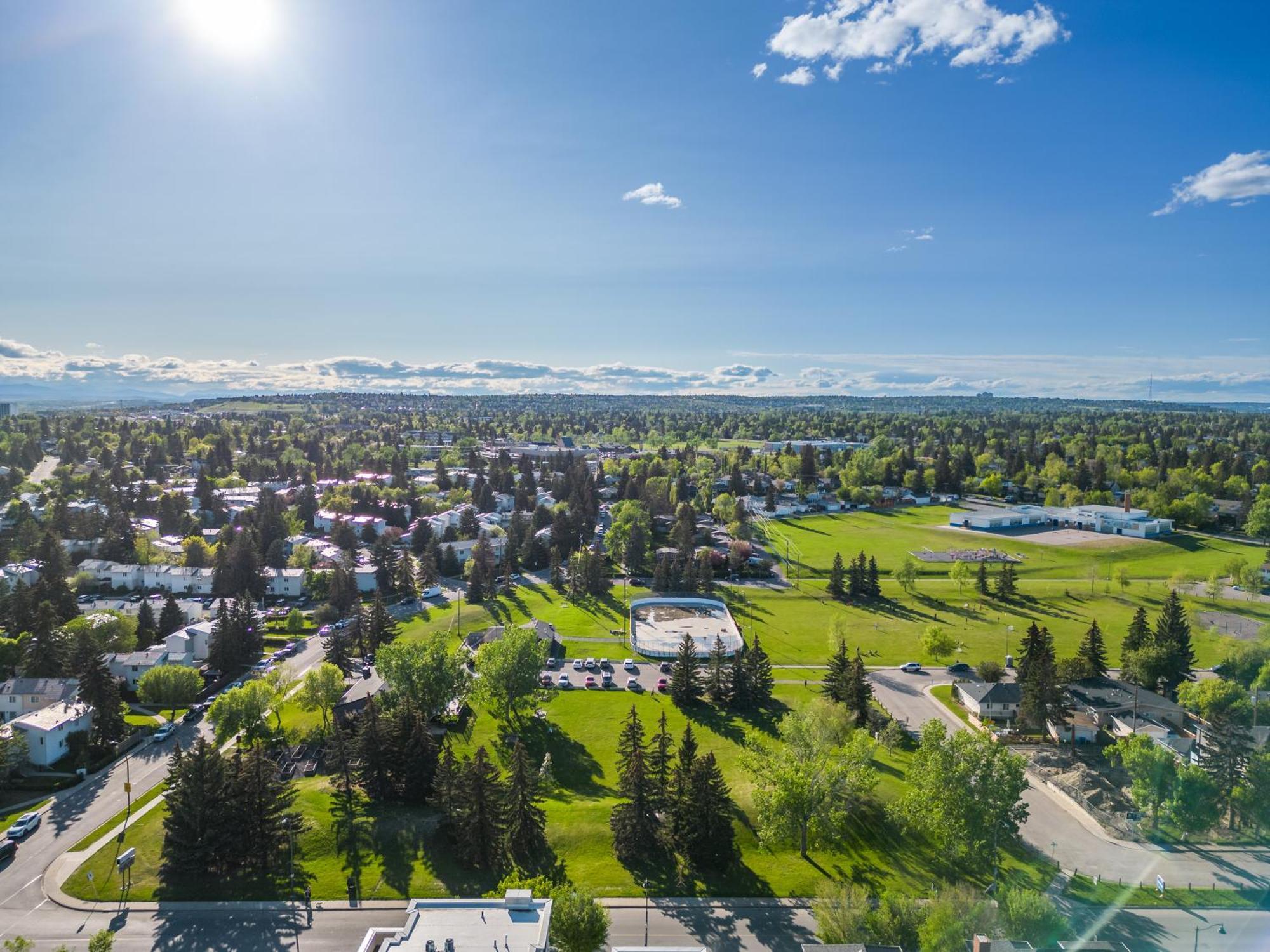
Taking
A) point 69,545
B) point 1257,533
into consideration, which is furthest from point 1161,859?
point 69,545

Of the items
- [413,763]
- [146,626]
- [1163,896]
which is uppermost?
[413,763]

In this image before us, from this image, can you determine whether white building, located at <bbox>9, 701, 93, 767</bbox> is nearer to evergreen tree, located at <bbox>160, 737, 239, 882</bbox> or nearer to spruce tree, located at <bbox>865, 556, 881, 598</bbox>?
evergreen tree, located at <bbox>160, 737, 239, 882</bbox>

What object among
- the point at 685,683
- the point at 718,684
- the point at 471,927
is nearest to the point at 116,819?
the point at 471,927

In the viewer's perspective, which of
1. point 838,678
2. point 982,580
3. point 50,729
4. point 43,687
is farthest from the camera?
point 982,580

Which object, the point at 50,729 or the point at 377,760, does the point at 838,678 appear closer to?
the point at 377,760

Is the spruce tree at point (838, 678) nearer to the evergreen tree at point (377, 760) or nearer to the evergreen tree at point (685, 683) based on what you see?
the evergreen tree at point (685, 683)

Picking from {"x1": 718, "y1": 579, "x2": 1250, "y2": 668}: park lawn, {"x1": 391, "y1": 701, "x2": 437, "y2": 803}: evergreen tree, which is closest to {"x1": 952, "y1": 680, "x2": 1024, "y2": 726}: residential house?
{"x1": 718, "y1": 579, "x2": 1250, "y2": 668}: park lawn
